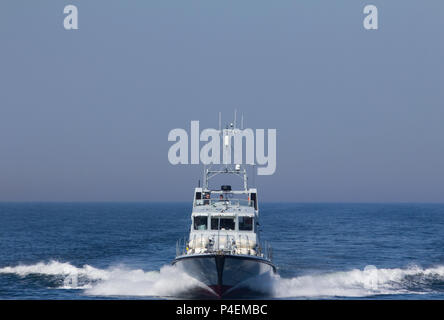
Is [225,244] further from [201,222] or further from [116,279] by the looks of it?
[116,279]

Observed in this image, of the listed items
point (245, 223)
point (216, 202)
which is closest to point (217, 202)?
point (216, 202)

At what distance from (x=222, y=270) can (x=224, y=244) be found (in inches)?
138

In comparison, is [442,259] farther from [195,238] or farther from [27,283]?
[27,283]

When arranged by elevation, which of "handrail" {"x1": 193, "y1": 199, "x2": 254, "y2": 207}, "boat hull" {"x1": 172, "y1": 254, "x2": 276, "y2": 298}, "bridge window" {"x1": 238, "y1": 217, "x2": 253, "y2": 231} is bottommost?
"boat hull" {"x1": 172, "y1": 254, "x2": 276, "y2": 298}

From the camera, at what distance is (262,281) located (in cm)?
3128

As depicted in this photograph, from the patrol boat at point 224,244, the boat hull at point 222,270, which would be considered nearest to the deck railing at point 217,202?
the patrol boat at point 224,244

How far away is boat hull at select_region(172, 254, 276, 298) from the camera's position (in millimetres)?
29281

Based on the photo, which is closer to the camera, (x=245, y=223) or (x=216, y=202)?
(x=245, y=223)

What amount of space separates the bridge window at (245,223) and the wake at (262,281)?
3.22 meters

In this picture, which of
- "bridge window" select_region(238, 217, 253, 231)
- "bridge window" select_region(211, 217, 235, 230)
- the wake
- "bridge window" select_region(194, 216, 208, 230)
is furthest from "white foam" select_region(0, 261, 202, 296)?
"bridge window" select_region(238, 217, 253, 231)

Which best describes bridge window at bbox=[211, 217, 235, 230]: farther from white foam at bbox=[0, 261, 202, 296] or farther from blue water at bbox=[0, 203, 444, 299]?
blue water at bbox=[0, 203, 444, 299]

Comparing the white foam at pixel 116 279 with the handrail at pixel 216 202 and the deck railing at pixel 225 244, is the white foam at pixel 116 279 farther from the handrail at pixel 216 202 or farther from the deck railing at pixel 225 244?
the handrail at pixel 216 202
